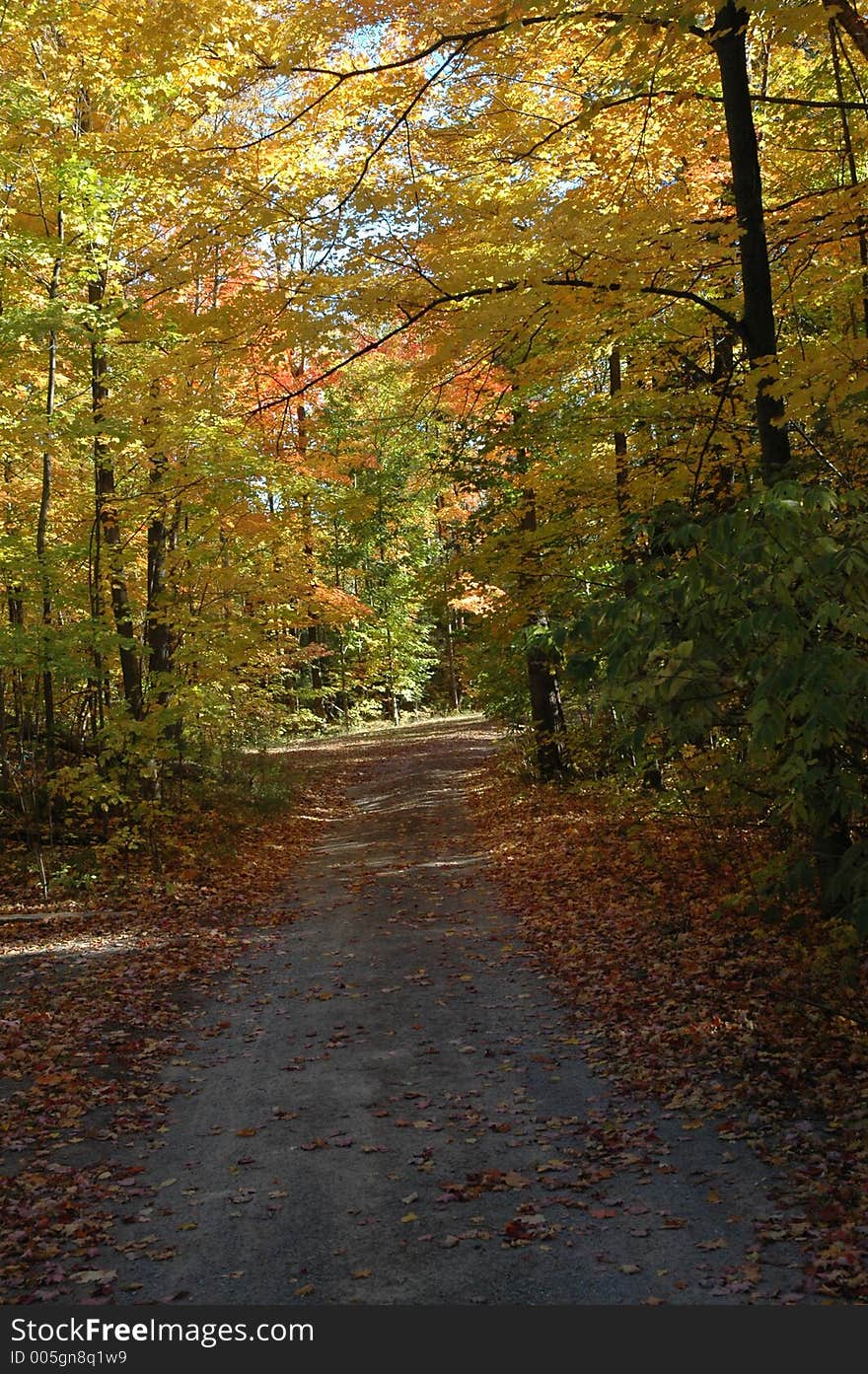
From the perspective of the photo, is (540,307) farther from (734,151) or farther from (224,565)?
(224,565)

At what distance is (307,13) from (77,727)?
1086 centimetres

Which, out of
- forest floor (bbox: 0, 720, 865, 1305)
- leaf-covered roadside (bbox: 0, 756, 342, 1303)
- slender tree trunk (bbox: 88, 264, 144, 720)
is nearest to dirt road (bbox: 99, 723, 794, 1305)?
forest floor (bbox: 0, 720, 865, 1305)

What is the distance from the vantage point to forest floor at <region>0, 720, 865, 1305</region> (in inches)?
176

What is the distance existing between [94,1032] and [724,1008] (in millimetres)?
4783

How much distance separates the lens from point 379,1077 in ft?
22.7

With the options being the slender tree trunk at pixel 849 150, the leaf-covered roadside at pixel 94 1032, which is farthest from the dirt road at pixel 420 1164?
the slender tree trunk at pixel 849 150

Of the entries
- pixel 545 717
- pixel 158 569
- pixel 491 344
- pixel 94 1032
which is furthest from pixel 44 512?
pixel 545 717

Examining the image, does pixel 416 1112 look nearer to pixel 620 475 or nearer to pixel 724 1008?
pixel 724 1008

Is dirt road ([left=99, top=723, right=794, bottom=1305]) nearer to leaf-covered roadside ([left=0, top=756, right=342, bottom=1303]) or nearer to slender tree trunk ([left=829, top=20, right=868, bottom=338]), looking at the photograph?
leaf-covered roadside ([left=0, top=756, right=342, bottom=1303])

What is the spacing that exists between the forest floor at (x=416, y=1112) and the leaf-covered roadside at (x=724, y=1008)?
0.03 meters

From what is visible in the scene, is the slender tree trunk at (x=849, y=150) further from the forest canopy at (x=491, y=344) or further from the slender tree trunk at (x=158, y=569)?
the slender tree trunk at (x=158, y=569)

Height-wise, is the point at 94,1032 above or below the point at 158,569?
below

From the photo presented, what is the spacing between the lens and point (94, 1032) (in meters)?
7.95

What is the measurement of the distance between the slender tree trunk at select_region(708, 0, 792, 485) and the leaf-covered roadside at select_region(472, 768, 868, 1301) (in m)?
3.47
